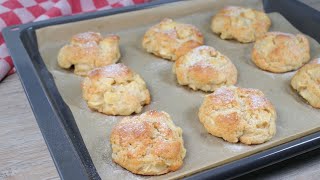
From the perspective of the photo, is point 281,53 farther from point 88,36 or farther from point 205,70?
point 88,36

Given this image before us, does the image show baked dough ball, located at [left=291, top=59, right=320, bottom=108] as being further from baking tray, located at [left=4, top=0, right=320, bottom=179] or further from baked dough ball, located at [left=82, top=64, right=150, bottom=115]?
baked dough ball, located at [left=82, top=64, right=150, bottom=115]

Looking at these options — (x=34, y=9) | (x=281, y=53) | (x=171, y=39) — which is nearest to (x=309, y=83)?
(x=281, y=53)

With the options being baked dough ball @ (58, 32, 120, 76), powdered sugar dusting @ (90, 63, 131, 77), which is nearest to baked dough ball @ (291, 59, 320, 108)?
powdered sugar dusting @ (90, 63, 131, 77)

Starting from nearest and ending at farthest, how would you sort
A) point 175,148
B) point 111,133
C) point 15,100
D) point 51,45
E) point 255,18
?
point 175,148, point 111,133, point 15,100, point 51,45, point 255,18

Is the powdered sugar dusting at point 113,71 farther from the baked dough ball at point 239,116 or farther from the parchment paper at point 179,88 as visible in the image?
the baked dough ball at point 239,116

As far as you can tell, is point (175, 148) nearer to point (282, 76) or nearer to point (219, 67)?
point (219, 67)

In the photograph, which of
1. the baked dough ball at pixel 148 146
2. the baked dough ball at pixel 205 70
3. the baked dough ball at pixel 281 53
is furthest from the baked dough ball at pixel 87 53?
the baked dough ball at pixel 281 53

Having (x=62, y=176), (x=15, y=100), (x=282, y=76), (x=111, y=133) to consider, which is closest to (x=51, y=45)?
(x=15, y=100)
